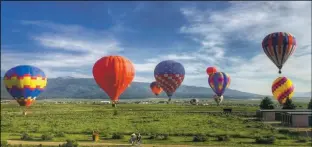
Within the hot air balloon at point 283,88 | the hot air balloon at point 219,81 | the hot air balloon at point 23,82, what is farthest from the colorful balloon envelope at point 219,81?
the hot air balloon at point 23,82

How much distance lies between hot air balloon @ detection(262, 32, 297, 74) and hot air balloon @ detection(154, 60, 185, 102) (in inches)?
1869

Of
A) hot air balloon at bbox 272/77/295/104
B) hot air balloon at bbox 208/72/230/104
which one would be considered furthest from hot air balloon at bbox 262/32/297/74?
hot air balloon at bbox 208/72/230/104

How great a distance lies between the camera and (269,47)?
86.6 m

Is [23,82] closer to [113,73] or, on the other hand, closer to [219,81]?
[113,73]

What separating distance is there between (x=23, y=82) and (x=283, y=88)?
78.8 meters

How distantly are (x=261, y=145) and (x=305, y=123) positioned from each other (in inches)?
1325

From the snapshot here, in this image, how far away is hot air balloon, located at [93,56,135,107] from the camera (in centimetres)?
7312

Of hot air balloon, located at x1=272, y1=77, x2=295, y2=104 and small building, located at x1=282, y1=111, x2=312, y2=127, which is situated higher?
hot air balloon, located at x1=272, y1=77, x2=295, y2=104

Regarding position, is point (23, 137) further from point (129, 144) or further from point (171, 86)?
point (171, 86)

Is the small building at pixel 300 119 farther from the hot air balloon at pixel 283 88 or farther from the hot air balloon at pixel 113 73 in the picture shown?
the hot air balloon at pixel 283 88

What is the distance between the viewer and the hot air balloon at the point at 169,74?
130000 mm

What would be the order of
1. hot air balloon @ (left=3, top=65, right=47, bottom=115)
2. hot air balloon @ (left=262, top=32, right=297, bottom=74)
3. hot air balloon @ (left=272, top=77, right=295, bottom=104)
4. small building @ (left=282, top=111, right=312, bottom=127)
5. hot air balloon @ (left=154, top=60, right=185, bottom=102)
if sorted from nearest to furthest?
1. small building @ (left=282, top=111, right=312, bottom=127)
2. hot air balloon @ (left=3, top=65, right=47, bottom=115)
3. hot air balloon @ (left=262, top=32, right=297, bottom=74)
4. hot air balloon @ (left=272, top=77, right=295, bottom=104)
5. hot air balloon @ (left=154, top=60, right=185, bottom=102)

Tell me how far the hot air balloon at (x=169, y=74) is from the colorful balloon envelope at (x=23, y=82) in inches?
2122

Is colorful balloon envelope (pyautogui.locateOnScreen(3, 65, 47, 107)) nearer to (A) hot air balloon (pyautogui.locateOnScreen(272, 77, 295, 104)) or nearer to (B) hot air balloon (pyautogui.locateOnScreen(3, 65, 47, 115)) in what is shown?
(B) hot air balloon (pyautogui.locateOnScreen(3, 65, 47, 115))
